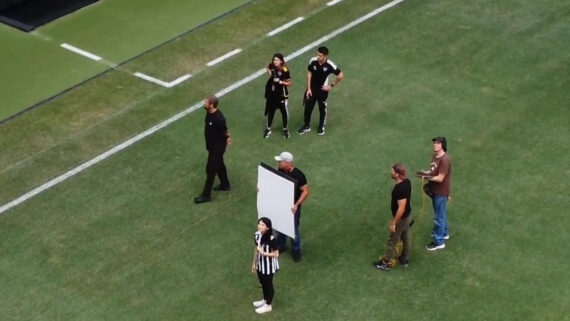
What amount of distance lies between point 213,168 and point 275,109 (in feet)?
7.18

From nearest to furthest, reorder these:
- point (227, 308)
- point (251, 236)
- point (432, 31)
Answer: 1. point (227, 308)
2. point (251, 236)
3. point (432, 31)

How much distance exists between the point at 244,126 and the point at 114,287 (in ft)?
16.1

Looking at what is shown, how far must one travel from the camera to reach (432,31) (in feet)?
71.5

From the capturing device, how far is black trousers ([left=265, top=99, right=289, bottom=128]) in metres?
18.0

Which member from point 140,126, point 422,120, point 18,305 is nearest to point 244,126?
point 140,126

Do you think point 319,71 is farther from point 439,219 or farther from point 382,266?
point 382,266

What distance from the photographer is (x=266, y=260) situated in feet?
45.4

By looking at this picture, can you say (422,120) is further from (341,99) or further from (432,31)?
(432,31)

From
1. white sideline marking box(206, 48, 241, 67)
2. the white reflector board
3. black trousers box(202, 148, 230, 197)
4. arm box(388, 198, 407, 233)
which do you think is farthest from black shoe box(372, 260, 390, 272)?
white sideline marking box(206, 48, 241, 67)

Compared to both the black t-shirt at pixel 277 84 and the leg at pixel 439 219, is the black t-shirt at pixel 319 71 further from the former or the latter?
the leg at pixel 439 219

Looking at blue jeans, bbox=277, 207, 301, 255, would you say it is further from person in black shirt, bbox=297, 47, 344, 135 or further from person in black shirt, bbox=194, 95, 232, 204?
person in black shirt, bbox=297, 47, 344, 135

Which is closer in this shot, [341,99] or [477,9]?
[341,99]

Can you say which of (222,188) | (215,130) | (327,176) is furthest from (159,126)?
(327,176)

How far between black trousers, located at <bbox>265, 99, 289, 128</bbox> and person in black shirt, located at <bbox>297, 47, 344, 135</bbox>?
408 millimetres
